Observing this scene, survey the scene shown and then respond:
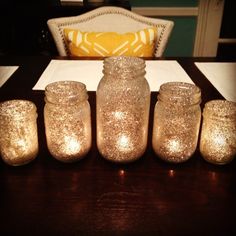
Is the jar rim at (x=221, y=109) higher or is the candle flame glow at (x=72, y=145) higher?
the jar rim at (x=221, y=109)

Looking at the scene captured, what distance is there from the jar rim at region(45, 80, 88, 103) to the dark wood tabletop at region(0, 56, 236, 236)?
119mm

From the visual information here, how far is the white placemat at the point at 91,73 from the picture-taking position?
965mm

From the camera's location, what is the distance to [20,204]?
46 cm

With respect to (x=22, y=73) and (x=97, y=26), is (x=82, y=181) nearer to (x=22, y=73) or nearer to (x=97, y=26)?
(x=22, y=73)

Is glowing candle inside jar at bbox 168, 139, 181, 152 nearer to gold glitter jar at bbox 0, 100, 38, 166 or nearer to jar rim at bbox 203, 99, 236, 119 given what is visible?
jar rim at bbox 203, 99, 236, 119

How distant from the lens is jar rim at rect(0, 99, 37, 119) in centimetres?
50

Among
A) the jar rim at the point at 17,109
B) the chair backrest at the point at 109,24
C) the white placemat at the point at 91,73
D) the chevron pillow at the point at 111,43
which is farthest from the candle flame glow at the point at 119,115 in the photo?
the chair backrest at the point at 109,24

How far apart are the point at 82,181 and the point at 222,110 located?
0.87 feet

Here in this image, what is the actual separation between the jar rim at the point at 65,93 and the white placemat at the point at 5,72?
1.46 ft

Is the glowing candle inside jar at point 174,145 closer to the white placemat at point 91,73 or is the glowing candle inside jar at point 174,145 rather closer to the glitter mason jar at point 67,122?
the glitter mason jar at point 67,122

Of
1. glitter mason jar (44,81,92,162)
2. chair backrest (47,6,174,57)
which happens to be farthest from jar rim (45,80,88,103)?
chair backrest (47,6,174,57)

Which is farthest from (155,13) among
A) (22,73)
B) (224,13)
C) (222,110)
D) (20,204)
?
A: (20,204)

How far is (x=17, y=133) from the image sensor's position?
0.51 m

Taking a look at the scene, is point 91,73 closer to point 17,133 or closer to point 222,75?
point 222,75
